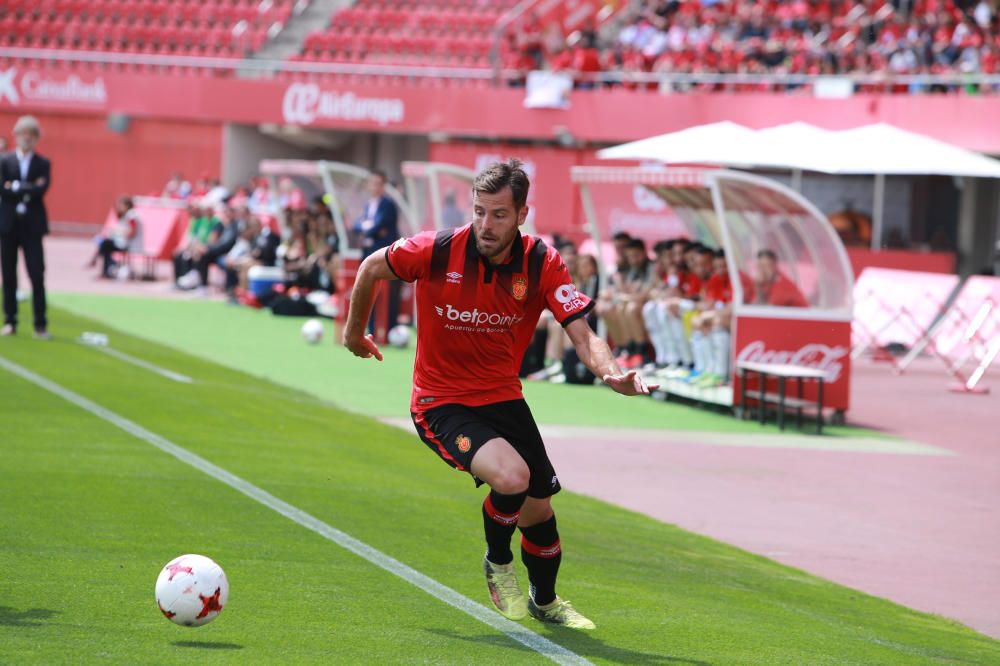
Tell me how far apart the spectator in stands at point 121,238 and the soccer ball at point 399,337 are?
11287 millimetres

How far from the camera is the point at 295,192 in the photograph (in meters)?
31.9

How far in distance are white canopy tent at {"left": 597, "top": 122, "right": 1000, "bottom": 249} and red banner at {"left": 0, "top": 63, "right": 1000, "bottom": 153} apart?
8613 mm

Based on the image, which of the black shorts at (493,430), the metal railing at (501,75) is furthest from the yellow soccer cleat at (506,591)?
the metal railing at (501,75)

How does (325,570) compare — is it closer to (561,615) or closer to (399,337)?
(561,615)

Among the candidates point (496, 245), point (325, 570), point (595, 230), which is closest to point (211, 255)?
point (595, 230)

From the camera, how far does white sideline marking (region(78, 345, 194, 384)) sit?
50.1 feet

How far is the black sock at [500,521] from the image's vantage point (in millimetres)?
6281

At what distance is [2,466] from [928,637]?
5.53 m

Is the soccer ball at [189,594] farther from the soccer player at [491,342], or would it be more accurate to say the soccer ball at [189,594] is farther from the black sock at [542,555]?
the black sock at [542,555]

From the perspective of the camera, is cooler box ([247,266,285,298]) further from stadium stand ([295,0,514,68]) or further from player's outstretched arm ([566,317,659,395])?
player's outstretched arm ([566,317,659,395])

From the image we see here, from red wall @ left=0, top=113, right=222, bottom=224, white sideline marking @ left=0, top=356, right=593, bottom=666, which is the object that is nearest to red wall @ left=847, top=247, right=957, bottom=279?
white sideline marking @ left=0, top=356, right=593, bottom=666

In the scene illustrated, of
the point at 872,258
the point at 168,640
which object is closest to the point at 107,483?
the point at 168,640

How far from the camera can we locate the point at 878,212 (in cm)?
2822

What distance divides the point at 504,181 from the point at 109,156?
37116mm
